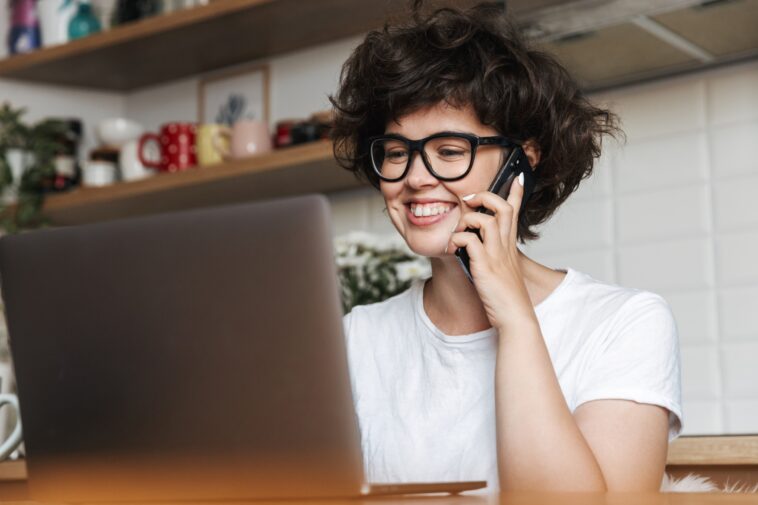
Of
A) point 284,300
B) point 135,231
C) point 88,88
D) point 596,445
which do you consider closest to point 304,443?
point 284,300

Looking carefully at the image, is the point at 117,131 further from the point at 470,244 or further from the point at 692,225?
the point at 470,244

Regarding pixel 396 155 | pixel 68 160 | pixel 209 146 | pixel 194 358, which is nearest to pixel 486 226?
pixel 396 155

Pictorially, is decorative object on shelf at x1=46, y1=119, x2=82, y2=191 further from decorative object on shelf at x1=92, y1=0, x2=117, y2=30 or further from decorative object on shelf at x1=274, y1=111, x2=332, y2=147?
decorative object on shelf at x1=274, y1=111, x2=332, y2=147

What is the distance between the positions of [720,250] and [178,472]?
5.56 feet

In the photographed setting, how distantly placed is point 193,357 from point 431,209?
0.59 m

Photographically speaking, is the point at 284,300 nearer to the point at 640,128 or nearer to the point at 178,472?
the point at 178,472

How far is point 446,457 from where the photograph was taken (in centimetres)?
137

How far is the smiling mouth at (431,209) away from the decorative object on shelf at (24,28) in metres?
2.27

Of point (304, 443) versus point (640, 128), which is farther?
point (640, 128)

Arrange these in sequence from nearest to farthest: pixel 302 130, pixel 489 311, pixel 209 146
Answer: pixel 489 311, pixel 302 130, pixel 209 146

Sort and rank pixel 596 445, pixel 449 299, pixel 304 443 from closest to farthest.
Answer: pixel 304 443 < pixel 596 445 < pixel 449 299

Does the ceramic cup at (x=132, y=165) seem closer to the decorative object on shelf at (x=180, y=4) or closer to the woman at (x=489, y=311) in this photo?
the decorative object on shelf at (x=180, y=4)

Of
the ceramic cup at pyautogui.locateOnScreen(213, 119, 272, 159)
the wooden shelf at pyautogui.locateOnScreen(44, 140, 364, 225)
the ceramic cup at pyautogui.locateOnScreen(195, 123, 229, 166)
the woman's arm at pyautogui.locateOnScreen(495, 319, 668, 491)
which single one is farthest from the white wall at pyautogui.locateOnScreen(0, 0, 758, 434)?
the woman's arm at pyautogui.locateOnScreen(495, 319, 668, 491)

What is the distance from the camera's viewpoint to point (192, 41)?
3.00 meters
